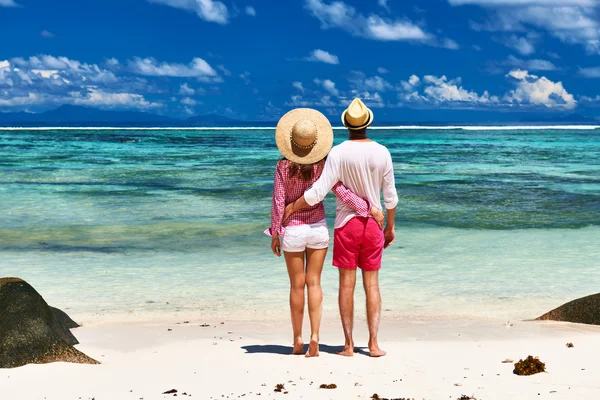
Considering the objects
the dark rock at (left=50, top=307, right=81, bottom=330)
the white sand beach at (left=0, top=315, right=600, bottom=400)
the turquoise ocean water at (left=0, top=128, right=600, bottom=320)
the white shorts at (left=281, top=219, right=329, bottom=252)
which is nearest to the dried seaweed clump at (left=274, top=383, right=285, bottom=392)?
the white sand beach at (left=0, top=315, right=600, bottom=400)

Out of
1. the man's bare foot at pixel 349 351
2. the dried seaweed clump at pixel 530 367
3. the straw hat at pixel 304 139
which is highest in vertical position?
the straw hat at pixel 304 139

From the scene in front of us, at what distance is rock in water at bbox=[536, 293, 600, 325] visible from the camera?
20.7ft

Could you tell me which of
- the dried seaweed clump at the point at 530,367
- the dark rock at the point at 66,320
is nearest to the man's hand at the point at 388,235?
the dried seaweed clump at the point at 530,367

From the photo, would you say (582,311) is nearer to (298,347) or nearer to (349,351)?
(349,351)

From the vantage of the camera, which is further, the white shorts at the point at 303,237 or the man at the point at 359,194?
the white shorts at the point at 303,237

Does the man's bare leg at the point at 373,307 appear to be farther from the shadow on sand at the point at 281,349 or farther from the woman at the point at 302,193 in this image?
the woman at the point at 302,193

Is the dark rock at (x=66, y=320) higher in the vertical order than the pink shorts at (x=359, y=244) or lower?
lower

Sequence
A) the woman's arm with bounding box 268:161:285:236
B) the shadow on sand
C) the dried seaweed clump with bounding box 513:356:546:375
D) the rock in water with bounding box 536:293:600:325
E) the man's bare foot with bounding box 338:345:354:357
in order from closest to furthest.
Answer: the dried seaweed clump with bounding box 513:356:546:375 → the woman's arm with bounding box 268:161:285:236 → the man's bare foot with bounding box 338:345:354:357 → the shadow on sand → the rock in water with bounding box 536:293:600:325

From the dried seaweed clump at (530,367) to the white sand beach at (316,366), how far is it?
4 centimetres

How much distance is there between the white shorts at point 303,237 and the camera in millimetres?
5172

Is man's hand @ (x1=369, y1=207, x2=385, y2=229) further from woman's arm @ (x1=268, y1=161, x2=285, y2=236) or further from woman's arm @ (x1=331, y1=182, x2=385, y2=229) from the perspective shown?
woman's arm @ (x1=268, y1=161, x2=285, y2=236)

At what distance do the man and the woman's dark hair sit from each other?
133 mm

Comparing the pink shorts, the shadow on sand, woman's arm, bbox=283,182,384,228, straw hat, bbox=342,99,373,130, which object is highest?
straw hat, bbox=342,99,373,130

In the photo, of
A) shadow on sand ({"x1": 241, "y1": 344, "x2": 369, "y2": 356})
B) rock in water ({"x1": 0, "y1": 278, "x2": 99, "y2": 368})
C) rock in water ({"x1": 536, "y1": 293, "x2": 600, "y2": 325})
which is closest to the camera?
rock in water ({"x1": 0, "y1": 278, "x2": 99, "y2": 368})
